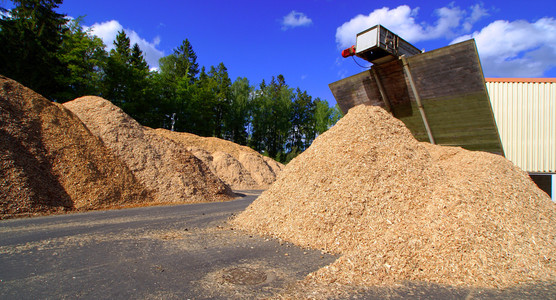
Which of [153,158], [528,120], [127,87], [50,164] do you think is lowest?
[50,164]

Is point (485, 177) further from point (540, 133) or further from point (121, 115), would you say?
point (121, 115)

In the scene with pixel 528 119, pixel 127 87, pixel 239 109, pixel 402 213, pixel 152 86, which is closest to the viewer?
pixel 402 213

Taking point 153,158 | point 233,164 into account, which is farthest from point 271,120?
point 153,158

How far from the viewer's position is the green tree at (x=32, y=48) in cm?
2186

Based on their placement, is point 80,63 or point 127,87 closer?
point 80,63

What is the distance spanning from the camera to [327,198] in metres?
5.50

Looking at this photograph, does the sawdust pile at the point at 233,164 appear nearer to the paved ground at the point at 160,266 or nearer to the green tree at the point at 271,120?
the paved ground at the point at 160,266

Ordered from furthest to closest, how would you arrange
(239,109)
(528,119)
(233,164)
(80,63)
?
1. (239,109)
2. (80,63)
3. (233,164)
4. (528,119)

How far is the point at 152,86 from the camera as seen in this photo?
34.9 meters

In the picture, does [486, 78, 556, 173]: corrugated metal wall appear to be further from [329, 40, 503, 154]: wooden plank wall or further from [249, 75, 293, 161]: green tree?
[249, 75, 293, 161]: green tree

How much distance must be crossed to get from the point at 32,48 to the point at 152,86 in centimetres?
1270

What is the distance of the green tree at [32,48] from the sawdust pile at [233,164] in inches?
383

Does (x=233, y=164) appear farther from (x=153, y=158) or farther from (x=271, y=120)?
(x=271, y=120)

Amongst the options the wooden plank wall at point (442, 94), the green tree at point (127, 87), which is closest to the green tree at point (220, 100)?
the green tree at point (127, 87)
